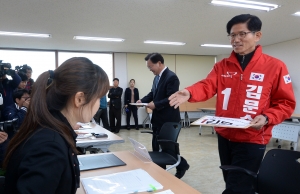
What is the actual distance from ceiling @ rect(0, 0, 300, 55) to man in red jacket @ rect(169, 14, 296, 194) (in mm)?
2376

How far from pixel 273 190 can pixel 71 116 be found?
1192 millimetres

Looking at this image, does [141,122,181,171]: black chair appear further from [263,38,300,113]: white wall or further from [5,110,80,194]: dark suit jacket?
[263,38,300,113]: white wall

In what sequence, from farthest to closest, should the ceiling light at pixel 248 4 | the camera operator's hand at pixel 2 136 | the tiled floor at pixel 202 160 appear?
1. the ceiling light at pixel 248 4
2. the tiled floor at pixel 202 160
3. the camera operator's hand at pixel 2 136

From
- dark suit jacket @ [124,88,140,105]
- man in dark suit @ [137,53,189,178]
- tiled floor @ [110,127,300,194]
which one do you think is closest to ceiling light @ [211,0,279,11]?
man in dark suit @ [137,53,189,178]

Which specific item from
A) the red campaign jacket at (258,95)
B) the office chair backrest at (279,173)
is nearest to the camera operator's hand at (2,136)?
the red campaign jacket at (258,95)

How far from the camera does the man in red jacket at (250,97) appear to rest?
1441mm

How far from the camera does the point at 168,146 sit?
248cm

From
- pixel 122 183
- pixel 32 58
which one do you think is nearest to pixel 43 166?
pixel 122 183

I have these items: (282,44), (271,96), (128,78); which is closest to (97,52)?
(128,78)

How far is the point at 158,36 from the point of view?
5.82m

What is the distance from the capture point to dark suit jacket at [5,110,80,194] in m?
0.67

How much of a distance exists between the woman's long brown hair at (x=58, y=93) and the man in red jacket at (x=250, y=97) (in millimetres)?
684

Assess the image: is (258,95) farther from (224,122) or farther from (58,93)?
(58,93)

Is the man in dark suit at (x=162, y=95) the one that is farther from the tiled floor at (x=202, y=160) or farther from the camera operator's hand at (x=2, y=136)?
the camera operator's hand at (x=2, y=136)
